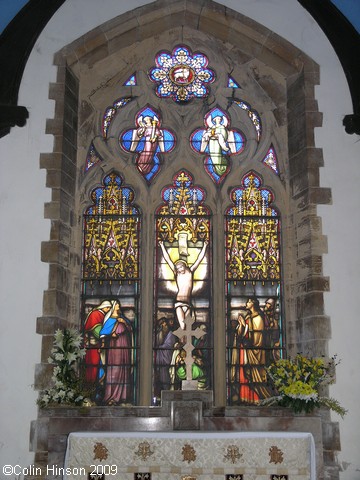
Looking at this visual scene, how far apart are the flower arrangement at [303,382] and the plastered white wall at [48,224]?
0.23 m

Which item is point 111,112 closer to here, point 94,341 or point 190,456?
point 94,341

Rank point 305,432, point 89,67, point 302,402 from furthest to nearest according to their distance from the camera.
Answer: point 89,67 → point 302,402 → point 305,432

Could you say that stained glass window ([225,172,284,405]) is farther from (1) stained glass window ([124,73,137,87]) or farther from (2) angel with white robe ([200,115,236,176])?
(1) stained glass window ([124,73,137,87])

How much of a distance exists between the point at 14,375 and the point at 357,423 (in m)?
3.97

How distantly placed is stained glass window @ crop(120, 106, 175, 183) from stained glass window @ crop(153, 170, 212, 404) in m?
0.39

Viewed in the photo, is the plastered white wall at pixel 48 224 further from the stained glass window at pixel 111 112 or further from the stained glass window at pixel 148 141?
the stained glass window at pixel 148 141

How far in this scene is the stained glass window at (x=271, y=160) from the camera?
33.5ft

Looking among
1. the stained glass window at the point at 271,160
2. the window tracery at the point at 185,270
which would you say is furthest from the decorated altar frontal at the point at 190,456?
the stained glass window at the point at 271,160

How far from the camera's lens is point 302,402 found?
7.85 meters

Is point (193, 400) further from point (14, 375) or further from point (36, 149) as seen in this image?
point (36, 149)

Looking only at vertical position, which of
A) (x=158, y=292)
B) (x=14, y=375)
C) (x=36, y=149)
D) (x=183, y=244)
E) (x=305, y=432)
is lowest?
(x=305, y=432)

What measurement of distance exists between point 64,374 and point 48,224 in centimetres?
187

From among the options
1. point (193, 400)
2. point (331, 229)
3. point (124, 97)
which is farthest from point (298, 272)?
point (124, 97)

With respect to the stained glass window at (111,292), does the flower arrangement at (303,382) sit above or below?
below
